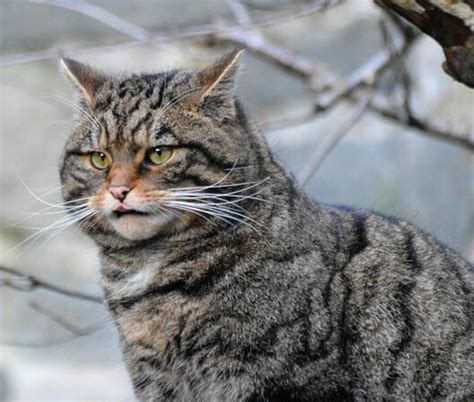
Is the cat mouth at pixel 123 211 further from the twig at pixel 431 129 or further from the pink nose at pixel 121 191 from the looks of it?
the twig at pixel 431 129

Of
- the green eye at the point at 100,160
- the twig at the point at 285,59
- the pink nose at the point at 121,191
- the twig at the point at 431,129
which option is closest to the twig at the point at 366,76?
the twig at the point at 285,59

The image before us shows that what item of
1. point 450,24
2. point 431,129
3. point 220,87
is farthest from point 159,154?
point 431,129

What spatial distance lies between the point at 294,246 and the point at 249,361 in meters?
0.43

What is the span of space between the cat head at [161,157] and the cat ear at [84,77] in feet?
0.24

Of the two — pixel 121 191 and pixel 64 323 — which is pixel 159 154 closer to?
pixel 121 191

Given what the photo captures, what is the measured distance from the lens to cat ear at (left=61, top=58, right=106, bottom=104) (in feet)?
11.7

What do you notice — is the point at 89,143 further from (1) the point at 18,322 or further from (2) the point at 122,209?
(1) the point at 18,322

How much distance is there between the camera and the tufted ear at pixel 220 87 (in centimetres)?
340

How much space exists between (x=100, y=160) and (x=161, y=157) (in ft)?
0.77

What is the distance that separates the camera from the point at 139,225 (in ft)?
10.8

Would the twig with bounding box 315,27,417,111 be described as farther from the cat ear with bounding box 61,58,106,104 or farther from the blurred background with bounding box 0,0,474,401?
the cat ear with bounding box 61,58,106,104

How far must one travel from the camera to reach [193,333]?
3301 mm

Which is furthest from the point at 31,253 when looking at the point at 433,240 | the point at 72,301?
the point at 433,240

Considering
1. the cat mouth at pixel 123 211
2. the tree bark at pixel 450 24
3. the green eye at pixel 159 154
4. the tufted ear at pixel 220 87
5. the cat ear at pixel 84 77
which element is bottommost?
the cat mouth at pixel 123 211
